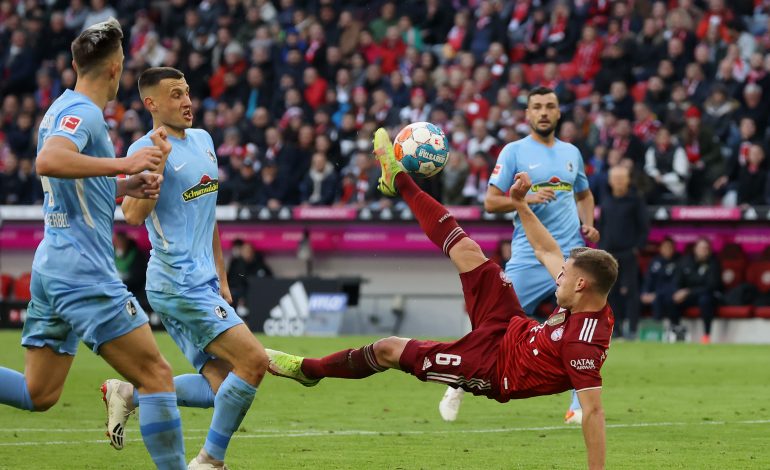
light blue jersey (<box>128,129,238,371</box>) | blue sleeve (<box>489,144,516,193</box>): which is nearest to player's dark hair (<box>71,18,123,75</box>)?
light blue jersey (<box>128,129,238,371</box>)

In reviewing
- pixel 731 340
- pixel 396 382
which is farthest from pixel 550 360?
pixel 731 340

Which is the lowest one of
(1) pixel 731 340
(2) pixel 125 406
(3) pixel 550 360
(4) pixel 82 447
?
(1) pixel 731 340

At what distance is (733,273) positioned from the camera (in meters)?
21.5

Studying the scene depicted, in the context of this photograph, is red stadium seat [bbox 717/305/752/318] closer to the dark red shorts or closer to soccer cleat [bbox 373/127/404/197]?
soccer cleat [bbox 373/127/404/197]

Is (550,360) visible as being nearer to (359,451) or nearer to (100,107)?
(359,451)

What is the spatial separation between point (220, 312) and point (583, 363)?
225cm

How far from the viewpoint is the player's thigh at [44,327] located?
22.6ft

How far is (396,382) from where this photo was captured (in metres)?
15.0

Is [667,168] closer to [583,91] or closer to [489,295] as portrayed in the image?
[583,91]

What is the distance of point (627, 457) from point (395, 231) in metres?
14.9

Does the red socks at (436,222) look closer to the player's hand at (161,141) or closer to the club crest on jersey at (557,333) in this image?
the club crest on jersey at (557,333)

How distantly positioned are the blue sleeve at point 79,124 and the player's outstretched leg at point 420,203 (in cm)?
251

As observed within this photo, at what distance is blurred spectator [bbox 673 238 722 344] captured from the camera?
827 inches

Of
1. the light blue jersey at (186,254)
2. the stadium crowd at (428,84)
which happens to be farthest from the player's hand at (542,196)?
the stadium crowd at (428,84)
